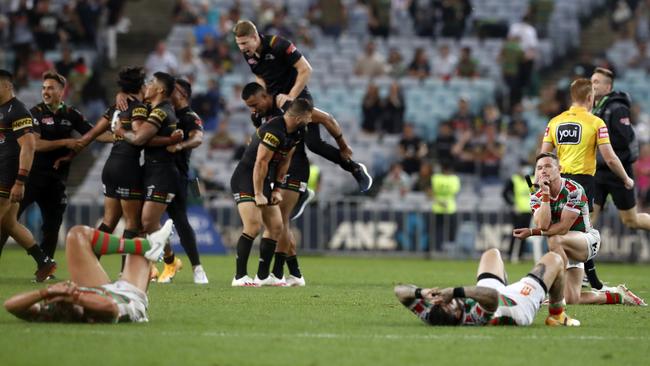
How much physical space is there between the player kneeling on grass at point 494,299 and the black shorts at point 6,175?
21.1 ft

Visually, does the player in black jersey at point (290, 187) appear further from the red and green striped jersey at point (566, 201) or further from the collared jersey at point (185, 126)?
the red and green striped jersey at point (566, 201)

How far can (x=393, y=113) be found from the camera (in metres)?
30.1

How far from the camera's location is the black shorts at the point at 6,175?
48.3 feet

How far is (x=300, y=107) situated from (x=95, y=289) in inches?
202

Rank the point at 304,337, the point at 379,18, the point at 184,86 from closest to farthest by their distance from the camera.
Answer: the point at 304,337
the point at 184,86
the point at 379,18

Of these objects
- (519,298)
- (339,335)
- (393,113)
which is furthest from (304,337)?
(393,113)

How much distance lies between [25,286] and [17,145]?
169 centimetres

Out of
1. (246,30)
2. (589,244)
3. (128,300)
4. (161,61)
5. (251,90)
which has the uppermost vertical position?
(161,61)

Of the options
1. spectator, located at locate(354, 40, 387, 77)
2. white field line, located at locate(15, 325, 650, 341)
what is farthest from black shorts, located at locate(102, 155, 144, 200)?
spectator, located at locate(354, 40, 387, 77)

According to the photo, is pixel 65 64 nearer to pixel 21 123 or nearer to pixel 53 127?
pixel 53 127

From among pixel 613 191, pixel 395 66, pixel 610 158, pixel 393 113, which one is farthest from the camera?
pixel 395 66

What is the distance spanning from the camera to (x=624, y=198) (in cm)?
1608

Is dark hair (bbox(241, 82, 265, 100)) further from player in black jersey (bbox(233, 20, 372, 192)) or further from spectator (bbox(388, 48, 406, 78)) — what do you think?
spectator (bbox(388, 48, 406, 78))

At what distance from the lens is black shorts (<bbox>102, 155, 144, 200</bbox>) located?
14789 millimetres
